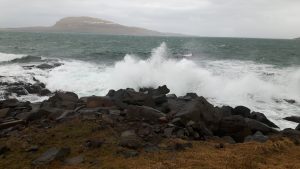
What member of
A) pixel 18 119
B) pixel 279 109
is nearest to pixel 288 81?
pixel 279 109

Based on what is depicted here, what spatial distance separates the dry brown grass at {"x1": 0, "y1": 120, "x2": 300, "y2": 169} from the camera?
28.1 ft

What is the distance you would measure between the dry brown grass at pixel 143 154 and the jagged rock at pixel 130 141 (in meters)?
0.22

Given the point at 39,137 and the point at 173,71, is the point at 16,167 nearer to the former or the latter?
the point at 39,137

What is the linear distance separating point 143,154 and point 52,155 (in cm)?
238

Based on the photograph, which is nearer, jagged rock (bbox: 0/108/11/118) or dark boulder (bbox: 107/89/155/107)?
jagged rock (bbox: 0/108/11/118)

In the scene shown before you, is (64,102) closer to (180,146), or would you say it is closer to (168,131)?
(168,131)

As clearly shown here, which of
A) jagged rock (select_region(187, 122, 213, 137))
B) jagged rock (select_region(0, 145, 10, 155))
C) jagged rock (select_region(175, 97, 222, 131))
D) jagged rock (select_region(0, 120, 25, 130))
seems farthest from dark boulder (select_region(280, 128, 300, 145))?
jagged rock (select_region(0, 120, 25, 130))

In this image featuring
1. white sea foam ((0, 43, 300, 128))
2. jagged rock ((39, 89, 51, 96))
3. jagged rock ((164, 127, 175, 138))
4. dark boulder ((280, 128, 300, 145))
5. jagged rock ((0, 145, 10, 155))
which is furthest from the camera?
white sea foam ((0, 43, 300, 128))

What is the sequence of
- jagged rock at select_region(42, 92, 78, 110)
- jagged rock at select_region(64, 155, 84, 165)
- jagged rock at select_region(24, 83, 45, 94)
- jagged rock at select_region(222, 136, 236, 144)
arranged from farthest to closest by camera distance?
jagged rock at select_region(24, 83, 45, 94)
jagged rock at select_region(42, 92, 78, 110)
jagged rock at select_region(222, 136, 236, 144)
jagged rock at select_region(64, 155, 84, 165)

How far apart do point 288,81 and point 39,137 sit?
76.0ft

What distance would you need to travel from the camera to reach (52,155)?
8953 mm

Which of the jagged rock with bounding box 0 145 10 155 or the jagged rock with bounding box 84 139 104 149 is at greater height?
the jagged rock with bounding box 84 139 104 149

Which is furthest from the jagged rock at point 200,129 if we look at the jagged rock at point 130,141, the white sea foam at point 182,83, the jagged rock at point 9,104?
the white sea foam at point 182,83

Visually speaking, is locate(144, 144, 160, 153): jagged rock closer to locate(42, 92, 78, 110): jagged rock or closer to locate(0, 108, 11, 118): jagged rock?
locate(42, 92, 78, 110): jagged rock
